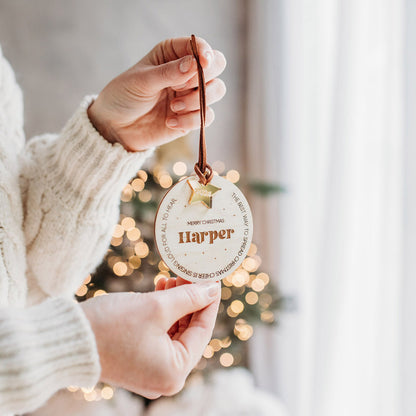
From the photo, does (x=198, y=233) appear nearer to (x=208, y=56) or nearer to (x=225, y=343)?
(x=208, y=56)

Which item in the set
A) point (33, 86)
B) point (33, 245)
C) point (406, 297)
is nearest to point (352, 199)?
point (406, 297)

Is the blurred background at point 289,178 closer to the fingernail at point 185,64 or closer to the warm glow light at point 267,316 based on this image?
the warm glow light at point 267,316

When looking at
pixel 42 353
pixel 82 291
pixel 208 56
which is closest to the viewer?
pixel 42 353

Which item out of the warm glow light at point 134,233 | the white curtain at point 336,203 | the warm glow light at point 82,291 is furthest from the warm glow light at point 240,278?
the warm glow light at point 82,291

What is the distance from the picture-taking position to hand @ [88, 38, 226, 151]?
526 millimetres

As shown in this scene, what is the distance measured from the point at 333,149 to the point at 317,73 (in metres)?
0.38

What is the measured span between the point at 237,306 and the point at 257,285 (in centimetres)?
13

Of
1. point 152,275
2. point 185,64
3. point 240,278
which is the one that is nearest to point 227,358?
point 240,278

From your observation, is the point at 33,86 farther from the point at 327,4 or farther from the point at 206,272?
the point at 206,272

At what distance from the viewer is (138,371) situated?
1.45 feet

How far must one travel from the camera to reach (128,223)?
4.61 feet

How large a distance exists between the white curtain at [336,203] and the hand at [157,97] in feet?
2.46

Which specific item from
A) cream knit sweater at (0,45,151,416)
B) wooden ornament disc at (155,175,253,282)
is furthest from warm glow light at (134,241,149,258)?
wooden ornament disc at (155,175,253,282)

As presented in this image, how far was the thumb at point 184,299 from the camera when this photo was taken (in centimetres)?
47
